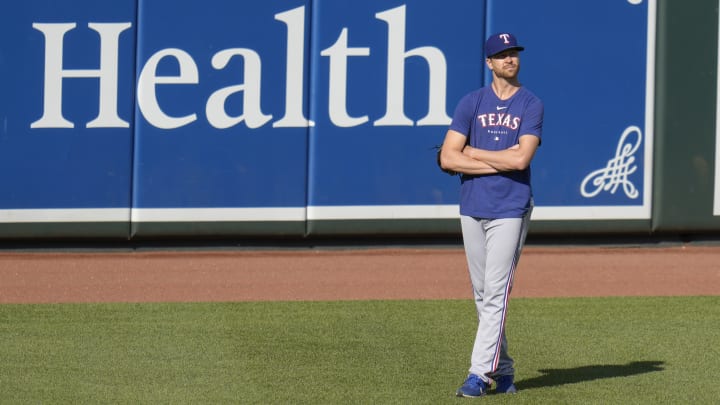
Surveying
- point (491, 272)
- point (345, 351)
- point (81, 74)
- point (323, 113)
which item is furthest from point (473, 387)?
point (81, 74)

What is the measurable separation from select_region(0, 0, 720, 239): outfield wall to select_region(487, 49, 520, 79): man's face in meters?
6.10

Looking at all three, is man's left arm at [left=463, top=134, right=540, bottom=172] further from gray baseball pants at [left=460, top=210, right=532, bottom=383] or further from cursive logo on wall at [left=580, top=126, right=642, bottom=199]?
cursive logo on wall at [left=580, top=126, right=642, bottom=199]

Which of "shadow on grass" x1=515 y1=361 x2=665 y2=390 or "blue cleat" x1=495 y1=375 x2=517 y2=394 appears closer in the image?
"blue cleat" x1=495 y1=375 x2=517 y2=394

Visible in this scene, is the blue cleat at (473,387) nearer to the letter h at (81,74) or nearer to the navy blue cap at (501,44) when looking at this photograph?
the navy blue cap at (501,44)

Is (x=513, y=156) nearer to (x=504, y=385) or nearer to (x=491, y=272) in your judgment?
(x=491, y=272)

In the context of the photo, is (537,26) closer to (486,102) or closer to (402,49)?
(402,49)

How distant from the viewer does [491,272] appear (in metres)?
6.32

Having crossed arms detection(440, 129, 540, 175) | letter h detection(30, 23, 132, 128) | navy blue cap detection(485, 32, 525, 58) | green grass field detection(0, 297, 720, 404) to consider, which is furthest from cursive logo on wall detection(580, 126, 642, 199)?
navy blue cap detection(485, 32, 525, 58)

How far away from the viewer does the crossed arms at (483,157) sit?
20.5ft

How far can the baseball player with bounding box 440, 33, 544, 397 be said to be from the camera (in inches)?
248

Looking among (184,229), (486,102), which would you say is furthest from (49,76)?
(486,102)

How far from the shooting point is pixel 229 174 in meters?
12.4

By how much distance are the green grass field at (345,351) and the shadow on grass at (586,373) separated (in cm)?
1

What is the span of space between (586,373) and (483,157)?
1538mm
